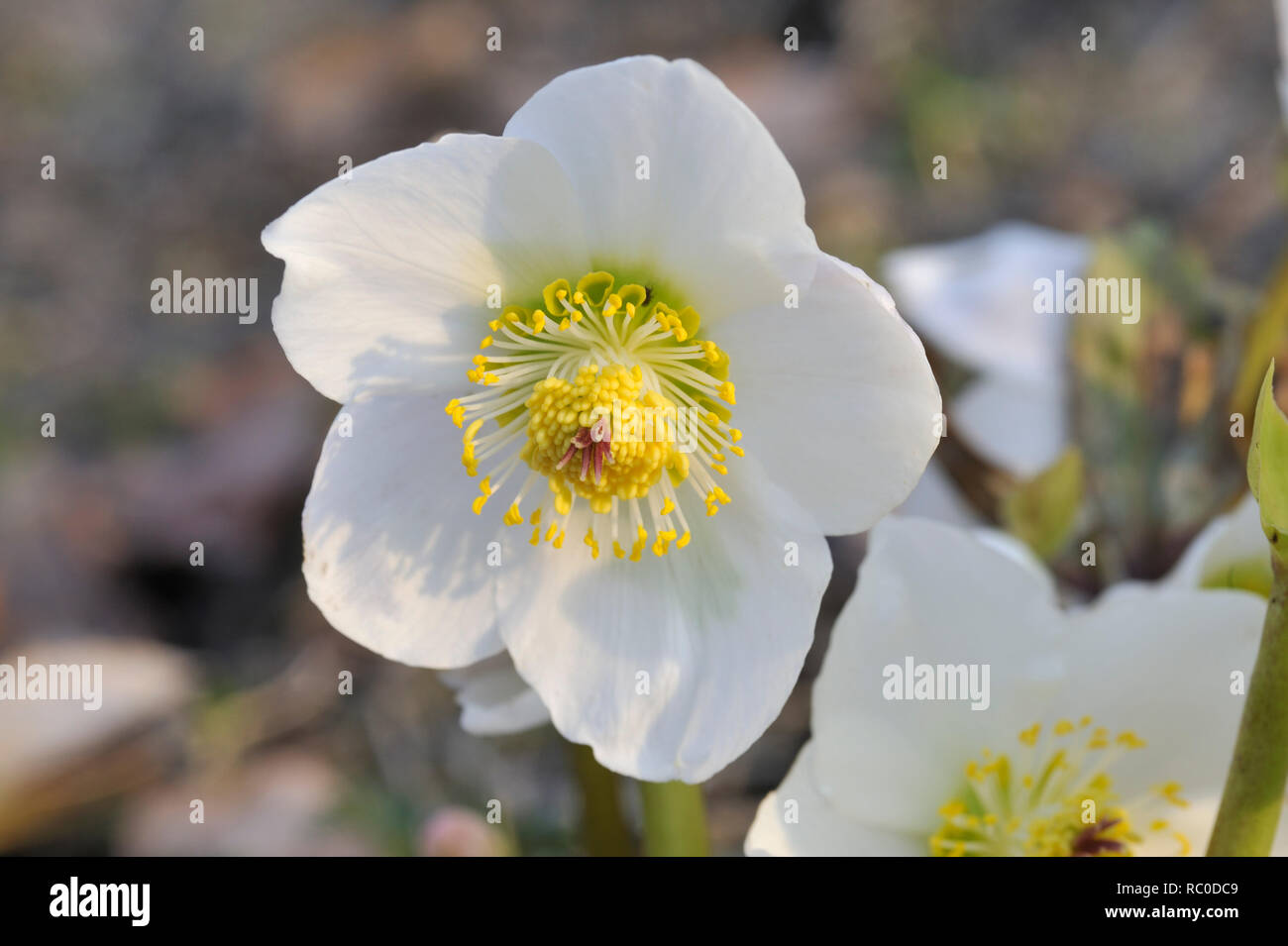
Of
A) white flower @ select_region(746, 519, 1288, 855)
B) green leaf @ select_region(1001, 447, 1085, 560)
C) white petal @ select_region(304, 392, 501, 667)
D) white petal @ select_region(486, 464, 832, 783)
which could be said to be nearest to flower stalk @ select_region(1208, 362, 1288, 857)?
white flower @ select_region(746, 519, 1288, 855)

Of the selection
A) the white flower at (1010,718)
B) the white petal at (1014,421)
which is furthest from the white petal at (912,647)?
the white petal at (1014,421)

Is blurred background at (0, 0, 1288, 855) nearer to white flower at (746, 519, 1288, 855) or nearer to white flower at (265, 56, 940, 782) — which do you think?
white flower at (746, 519, 1288, 855)

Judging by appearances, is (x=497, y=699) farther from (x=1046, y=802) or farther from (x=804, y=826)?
(x=1046, y=802)

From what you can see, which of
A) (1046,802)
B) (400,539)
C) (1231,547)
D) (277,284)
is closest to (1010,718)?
(1046,802)

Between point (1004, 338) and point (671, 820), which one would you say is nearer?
point (671, 820)

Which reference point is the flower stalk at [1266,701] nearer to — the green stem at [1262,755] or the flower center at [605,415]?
the green stem at [1262,755]
